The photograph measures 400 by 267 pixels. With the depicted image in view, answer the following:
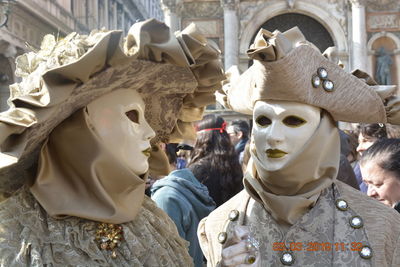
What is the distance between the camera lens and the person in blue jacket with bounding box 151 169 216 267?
2.87 metres

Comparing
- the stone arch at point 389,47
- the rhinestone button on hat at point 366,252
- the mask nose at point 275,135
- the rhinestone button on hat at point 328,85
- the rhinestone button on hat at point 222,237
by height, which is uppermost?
the rhinestone button on hat at point 328,85

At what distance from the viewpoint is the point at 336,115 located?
2232 mm

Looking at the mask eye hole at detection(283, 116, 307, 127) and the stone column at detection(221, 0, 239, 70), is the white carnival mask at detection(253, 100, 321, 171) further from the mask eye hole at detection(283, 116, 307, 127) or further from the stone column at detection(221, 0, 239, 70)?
the stone column at detection(221, 0, 239, 70)

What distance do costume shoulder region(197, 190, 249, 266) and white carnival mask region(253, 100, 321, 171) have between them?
0.84 ft

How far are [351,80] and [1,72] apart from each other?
1480 centimetres

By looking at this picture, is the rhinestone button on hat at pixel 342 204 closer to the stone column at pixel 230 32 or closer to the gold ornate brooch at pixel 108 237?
the gold ornate brooch at pixel 108 237

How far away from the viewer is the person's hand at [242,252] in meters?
1.76

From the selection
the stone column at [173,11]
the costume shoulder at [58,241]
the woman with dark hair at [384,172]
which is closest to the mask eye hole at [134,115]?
the costume shoulder at [58,241]

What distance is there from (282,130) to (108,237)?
766mm

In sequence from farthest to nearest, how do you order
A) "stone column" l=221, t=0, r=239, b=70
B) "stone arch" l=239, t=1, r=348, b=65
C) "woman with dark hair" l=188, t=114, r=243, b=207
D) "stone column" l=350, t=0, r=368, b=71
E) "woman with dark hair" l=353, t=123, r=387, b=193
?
"stone arch" l=239, t=1, r=348, b=65 → "stone column" l=221, t=0, r=239, b=70 → "stone column" l=350, t=0, r=368, b=71 → "woman with dark hair" l=353, t=123, r=387, b=193 → "woman with dark hair" l=188, t=114, r=243, b=207

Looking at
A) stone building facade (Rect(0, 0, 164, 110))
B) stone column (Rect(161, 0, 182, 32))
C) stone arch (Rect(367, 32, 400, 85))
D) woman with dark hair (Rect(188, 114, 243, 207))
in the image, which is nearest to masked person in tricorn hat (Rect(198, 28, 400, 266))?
woman with dark hair (Rect(188, 114, 243, 207))

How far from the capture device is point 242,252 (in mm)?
1765

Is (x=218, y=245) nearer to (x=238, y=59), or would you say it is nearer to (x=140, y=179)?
(x=140, y=179)

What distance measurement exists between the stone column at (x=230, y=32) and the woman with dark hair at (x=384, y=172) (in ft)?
36.9
